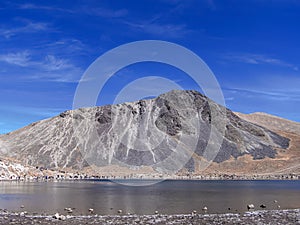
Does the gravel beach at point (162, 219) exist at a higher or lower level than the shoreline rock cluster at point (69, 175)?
lower

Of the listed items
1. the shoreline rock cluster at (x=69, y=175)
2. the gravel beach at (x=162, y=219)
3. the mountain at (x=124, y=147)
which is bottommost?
the gravel beach at (x=162, y=219)

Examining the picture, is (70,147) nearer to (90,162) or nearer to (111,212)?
(90,162)

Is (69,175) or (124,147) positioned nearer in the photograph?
(69,175)

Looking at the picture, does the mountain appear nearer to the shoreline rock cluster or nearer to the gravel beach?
the shoreline rock cluster

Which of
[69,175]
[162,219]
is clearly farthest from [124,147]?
[162,219]

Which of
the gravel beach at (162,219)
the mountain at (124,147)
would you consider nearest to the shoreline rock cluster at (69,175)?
the mountain at (124,147)

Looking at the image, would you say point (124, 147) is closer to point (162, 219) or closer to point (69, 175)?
point (69, 175)

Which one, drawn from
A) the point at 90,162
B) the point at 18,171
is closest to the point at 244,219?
the point at 18,171

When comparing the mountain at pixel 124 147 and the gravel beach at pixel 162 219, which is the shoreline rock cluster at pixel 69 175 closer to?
the mountain at pixel 124 147
